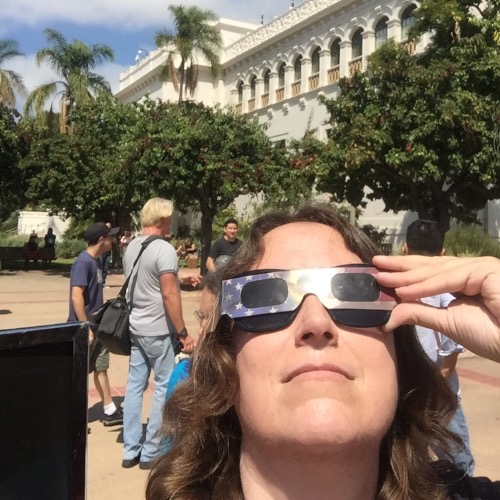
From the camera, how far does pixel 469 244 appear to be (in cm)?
1755

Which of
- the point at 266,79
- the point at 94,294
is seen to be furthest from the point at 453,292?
the point at 266,79

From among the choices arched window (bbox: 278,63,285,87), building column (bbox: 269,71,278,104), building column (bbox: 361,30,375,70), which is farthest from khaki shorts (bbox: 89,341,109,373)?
building column (bbox: 269,71,278,104)

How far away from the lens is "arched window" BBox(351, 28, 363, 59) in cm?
3169

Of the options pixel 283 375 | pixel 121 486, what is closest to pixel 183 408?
pixel 283 375

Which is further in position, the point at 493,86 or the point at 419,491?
the point at 493,86

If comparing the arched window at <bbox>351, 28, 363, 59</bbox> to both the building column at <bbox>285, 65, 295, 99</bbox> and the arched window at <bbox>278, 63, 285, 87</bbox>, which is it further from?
the arched window at <bbox>278, 63, 285, 87</bbox>

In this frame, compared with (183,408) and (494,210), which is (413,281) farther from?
(494,210)

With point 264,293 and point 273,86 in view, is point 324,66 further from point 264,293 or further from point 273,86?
point 264,293

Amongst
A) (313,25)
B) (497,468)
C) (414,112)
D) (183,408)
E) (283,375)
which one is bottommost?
(497,468)

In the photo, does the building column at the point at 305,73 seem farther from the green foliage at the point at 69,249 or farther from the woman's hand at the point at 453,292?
the woman's hand at the point at 453,292

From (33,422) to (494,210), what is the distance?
2570 centimetres

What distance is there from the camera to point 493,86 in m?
17.3

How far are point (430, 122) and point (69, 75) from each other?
82.4 feet

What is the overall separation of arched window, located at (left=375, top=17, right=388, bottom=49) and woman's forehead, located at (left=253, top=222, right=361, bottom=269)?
3102 cm
